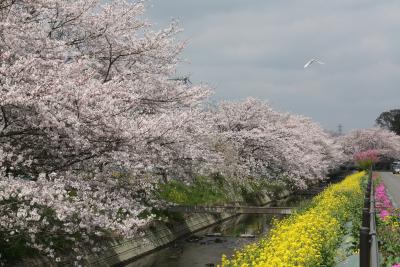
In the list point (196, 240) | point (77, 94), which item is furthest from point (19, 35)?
point (196, 240)

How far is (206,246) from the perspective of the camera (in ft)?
68.5

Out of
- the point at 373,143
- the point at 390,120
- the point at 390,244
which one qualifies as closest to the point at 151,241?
the point at 390,244

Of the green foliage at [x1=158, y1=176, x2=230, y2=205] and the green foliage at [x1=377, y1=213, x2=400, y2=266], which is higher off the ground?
the green foliage at [x1=158, y1=176, x2=230, y2=205]

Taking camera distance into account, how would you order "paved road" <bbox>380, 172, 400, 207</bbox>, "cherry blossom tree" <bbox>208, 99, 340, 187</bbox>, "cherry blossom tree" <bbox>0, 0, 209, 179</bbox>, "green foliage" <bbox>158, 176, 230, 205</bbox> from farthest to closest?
"cherry blossom tree" <bbox>208, 99, 340, 187</bbox> < "paved road" <bbox>380, 172, 400, 207</bbox> < "green foliage" <bbox>158, 176, 230, 205</bbox> < "cherry blossom tree" <bbox>0, 0, 209, 179</bbox>

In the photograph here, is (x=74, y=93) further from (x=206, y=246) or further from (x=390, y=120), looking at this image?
(x=390, y=120)

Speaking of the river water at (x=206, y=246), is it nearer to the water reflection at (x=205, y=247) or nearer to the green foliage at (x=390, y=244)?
the water reflection at (x=205, y=247)

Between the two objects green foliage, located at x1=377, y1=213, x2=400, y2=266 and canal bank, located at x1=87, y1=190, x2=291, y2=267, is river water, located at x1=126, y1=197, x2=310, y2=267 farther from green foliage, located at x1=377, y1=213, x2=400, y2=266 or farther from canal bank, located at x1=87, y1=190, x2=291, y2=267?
green foliage, located at x1=377, y1=213, x2=400, y2=266

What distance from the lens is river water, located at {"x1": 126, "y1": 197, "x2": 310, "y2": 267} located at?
701 inches

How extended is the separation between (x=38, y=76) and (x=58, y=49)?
110 inches

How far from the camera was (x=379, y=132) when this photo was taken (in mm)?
111438

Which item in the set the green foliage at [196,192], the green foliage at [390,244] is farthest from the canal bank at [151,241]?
the green foliage at [390,244]

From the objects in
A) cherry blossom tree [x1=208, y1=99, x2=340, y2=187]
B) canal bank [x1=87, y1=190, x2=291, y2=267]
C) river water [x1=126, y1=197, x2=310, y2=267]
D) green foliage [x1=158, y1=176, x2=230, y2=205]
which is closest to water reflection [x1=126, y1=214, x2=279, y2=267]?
river water [x1=126, y1=197, x2=310, y2=267]

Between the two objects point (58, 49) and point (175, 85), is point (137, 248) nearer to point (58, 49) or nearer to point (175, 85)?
point (175, 85)

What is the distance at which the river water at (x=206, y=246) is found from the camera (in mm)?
17797
